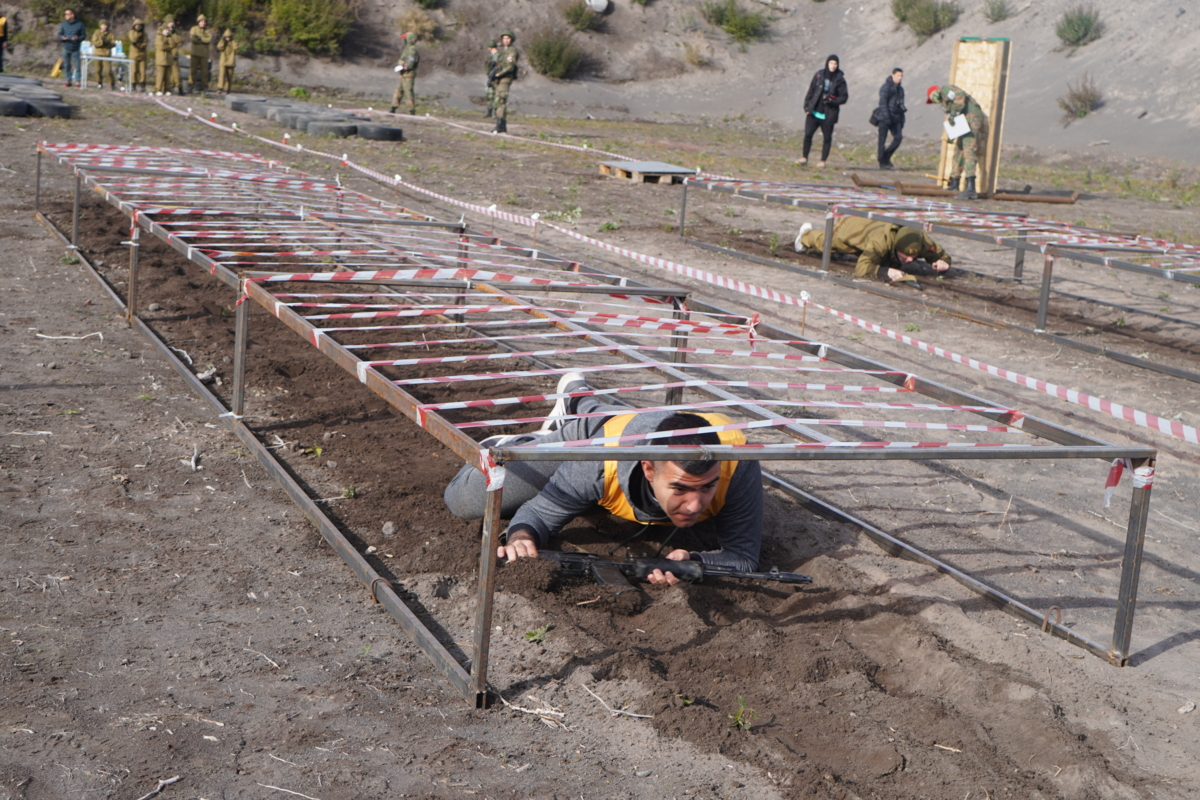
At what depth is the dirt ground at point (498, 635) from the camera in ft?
9.12

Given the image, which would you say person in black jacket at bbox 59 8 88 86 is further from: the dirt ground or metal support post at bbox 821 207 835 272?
the dirt ground

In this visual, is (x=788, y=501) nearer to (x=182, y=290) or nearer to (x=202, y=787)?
(x=202, y=787)

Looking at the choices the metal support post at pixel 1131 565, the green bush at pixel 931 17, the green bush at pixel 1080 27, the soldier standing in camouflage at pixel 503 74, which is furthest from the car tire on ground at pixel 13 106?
the green bush at pixel 931 17

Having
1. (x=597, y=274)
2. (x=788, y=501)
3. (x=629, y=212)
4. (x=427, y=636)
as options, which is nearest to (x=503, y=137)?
(x=629, y=212)

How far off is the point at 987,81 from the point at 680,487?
46.2 feet

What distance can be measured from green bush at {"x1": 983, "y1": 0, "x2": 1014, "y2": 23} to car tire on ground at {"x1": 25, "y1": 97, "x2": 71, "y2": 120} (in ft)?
92.9

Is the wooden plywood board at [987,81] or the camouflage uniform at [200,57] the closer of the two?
the wooden plywood board at [987,81]

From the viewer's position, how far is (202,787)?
8.46 ft

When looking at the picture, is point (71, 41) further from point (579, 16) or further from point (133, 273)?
point (133, 273)

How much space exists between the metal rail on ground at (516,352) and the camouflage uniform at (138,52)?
14.8m

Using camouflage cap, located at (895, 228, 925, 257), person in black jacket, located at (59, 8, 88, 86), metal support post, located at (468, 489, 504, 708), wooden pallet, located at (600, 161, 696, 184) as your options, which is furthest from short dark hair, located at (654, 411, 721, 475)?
person in black jacket, located at (59, 8, 88, 86)

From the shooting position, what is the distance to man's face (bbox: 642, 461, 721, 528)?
3.48m

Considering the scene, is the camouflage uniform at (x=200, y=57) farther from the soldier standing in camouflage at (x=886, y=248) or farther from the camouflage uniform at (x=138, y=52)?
the soldier standing in camouflage at (x=886, y=248)

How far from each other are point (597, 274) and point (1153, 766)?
3892mm
